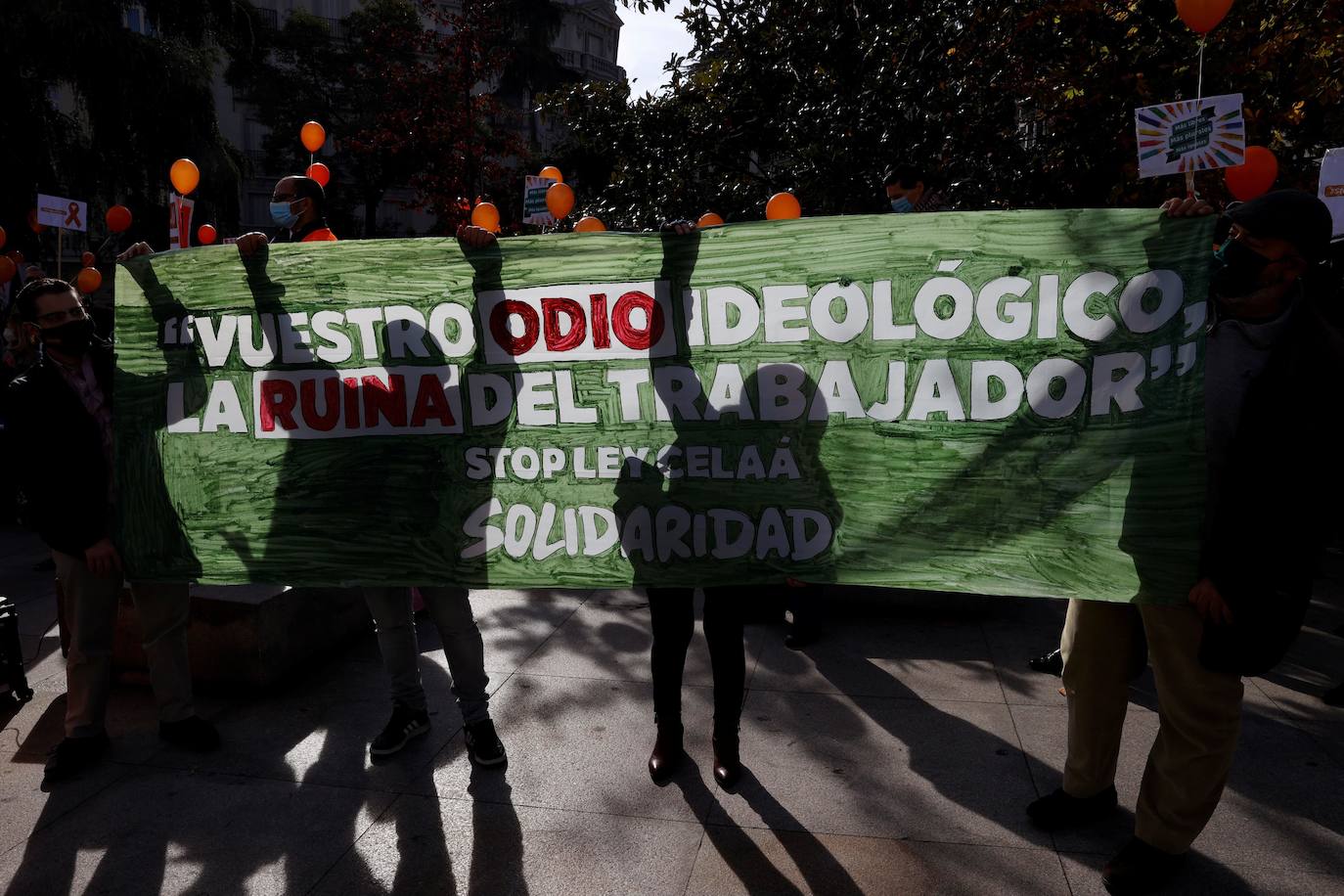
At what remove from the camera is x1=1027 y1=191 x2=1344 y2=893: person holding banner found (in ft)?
8.07

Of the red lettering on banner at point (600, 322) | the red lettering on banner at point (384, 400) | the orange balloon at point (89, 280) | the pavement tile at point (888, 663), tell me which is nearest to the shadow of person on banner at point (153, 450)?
the red lettering on banner at point (384, 400)

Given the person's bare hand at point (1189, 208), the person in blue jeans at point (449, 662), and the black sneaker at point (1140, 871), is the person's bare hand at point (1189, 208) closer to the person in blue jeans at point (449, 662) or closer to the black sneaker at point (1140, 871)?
the black sneaker at point (1140, 871)

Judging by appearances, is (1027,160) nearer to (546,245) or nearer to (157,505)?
(546,245)

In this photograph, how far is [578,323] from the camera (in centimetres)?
321

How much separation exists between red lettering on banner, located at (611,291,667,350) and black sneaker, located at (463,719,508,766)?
1618mm

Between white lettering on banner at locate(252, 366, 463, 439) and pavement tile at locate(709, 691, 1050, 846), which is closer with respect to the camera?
pavement tile at locate(709, 691, 1050, 846)

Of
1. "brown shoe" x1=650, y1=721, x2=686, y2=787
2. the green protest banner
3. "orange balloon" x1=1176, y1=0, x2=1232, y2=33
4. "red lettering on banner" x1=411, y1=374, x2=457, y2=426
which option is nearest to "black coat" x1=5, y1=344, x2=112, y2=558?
the green protest banner

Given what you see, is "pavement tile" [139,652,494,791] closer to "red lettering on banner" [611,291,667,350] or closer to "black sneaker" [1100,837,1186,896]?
"red lettering on banner" [611,291,667,350]

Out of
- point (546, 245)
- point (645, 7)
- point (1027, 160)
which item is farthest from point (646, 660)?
point (645, 7)

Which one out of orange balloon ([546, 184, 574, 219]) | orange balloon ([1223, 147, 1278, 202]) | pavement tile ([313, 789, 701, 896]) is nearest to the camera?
pavement tile ([313, 789, 701, 896])

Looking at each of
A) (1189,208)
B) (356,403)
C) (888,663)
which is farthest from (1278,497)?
(356,403)

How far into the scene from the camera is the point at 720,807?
3221 mm

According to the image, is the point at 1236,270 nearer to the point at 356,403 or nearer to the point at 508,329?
the point at 508,329

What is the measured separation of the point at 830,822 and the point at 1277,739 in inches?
80.0
